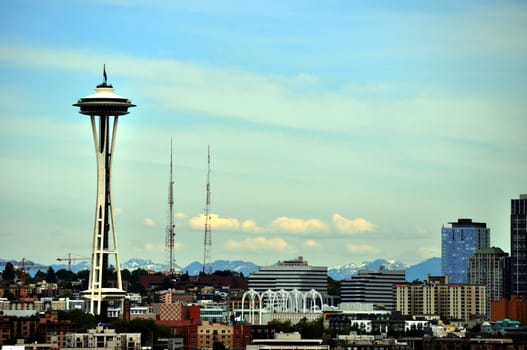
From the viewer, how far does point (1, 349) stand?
190 meters

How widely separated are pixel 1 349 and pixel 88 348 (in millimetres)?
11343

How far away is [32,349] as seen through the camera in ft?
641

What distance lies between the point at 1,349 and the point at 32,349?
609 centimetres

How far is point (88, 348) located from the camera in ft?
651

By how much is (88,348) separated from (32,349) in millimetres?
5944
